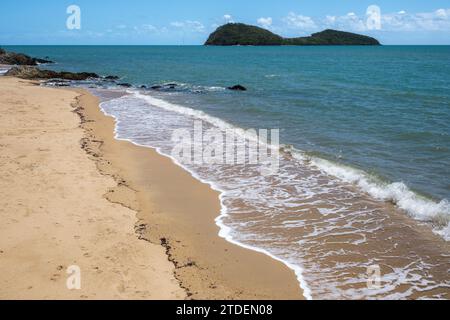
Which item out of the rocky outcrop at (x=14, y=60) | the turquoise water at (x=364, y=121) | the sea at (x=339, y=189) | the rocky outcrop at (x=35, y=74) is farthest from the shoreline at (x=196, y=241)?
the rocky outcrop at (x=14, y=60)

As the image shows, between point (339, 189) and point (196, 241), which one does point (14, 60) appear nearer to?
point (339, 189)

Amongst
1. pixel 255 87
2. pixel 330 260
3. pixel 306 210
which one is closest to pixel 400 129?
pixel 306 210

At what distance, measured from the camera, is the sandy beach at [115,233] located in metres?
6.18

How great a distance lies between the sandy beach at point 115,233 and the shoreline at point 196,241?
18mm

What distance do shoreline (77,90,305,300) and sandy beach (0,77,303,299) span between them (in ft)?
0.06

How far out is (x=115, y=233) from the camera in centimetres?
785

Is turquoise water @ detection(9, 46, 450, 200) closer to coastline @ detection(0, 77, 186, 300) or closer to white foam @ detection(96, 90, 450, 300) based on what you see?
white foam @ detection(96, 90, 450, 300)

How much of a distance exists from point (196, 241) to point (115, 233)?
146 cm

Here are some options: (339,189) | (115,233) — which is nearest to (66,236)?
(115,233)

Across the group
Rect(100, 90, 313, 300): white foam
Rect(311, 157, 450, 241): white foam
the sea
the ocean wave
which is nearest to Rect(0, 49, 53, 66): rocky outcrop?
the sea

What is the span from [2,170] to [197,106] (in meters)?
15.9

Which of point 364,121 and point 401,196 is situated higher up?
point 364,121

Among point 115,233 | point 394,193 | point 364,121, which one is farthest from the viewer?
point 364,121

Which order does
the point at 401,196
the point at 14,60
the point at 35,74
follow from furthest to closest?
the point at 14,60 < the point at 35,74 < the point at 401,196
